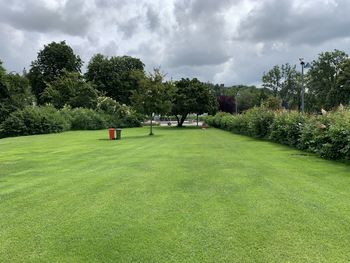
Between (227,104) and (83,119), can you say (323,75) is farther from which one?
(83,119)

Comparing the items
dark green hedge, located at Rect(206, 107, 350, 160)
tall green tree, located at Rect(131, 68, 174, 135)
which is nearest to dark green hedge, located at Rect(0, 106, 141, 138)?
tall green tree, located at Rect(131, 68, 174, 135)

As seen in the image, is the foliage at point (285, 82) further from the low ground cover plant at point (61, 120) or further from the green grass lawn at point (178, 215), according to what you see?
the green grass lawn at point (178, 215)

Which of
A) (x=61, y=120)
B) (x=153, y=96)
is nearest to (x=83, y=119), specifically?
(x=61, y=120)

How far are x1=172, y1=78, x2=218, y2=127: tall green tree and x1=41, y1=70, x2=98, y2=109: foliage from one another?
1338 cm

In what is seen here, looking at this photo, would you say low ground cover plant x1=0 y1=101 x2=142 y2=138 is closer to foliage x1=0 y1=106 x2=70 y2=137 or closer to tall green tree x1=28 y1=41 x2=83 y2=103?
foliage x1=0 y1=106 x2=70 y2=137

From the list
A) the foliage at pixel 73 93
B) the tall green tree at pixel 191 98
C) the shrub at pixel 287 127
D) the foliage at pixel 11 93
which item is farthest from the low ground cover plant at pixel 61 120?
the shrub at pixel 287 127

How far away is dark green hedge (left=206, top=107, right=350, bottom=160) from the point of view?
12352 mm

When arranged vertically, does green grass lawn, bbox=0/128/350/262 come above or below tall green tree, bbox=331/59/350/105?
below

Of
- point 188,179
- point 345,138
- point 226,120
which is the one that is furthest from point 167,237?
point 226,120

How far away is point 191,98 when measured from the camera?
45750mm

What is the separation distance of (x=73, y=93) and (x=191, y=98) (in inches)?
725

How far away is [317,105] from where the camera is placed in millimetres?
67750

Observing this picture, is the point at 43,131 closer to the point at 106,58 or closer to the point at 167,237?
the point at 167,237

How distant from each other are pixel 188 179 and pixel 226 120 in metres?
28.0
